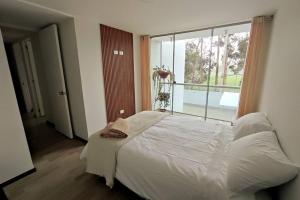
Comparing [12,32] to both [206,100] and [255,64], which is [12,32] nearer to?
[206,100]

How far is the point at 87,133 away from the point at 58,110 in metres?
0.91

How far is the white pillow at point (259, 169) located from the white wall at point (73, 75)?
8.27 feet

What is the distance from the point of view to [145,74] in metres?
3.98

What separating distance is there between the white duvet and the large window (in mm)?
2016

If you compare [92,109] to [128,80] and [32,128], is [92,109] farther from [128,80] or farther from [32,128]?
[32,128]

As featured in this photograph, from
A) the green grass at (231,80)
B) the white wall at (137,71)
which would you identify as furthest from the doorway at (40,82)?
the green grass at (231,80)

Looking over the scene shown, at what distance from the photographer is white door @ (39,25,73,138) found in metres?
2.59

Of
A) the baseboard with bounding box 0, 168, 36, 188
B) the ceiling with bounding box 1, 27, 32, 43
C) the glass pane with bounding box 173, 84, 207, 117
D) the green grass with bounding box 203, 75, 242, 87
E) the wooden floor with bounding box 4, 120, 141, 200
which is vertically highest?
the ceiling with bounding box 1, 27, 32, 43

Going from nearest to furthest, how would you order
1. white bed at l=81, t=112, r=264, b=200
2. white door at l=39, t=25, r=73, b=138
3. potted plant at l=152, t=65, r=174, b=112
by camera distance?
white bed at l=81, t=112, r=264, b=200 < white door at l=39, t=25, r=73, b=138 < potted plant at l=152, t=65, r=174, b=112

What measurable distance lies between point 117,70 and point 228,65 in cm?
265

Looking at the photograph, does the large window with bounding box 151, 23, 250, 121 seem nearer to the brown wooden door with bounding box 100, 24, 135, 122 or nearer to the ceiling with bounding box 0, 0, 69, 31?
the brown wooden door with bounding box 100, 24, 135, 122

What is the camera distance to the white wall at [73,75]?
8.03 ft

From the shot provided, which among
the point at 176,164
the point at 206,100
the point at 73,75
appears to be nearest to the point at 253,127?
the point at 176,164

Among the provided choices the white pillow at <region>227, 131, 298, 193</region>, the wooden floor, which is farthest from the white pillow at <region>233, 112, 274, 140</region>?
the wooden floor
